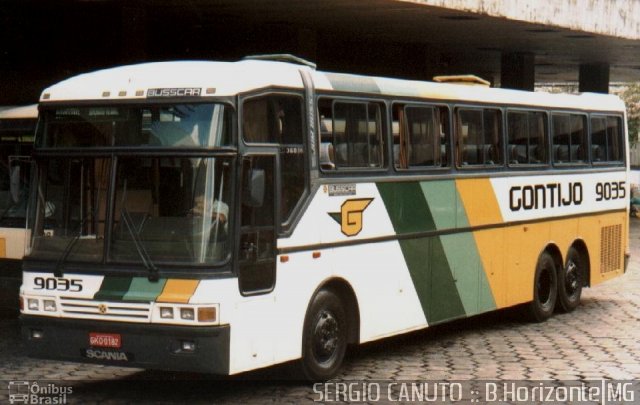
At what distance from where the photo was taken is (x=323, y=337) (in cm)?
1108

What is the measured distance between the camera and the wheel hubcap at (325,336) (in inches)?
433

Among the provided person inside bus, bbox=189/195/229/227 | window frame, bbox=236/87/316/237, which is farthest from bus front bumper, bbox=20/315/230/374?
window frame, bbox=236/87/316/237

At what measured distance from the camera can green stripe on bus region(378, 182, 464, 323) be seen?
1238 cm

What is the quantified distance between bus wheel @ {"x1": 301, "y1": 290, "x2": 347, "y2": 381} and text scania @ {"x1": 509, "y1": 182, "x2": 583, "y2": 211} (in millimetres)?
4125

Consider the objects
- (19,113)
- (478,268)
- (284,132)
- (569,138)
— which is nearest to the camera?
(284,132)

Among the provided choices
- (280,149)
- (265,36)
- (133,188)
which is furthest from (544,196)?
(265,36)

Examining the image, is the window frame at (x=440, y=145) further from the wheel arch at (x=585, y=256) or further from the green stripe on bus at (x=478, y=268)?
the wheel arch at (x=585, y=256)

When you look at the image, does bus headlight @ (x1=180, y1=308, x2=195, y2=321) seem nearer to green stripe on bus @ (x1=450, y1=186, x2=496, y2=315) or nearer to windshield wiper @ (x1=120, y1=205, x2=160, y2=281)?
windshield wiper @ (x1=120, y1=205, x2=160, y2=281)

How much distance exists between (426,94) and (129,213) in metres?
4.29

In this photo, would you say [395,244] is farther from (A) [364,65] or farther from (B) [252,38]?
(A) [364,65]

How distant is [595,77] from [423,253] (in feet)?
95.5

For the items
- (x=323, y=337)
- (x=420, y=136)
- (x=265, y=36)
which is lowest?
(x=323, y=337)

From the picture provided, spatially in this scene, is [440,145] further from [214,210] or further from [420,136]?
[214,210]

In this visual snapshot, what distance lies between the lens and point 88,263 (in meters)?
10.1
